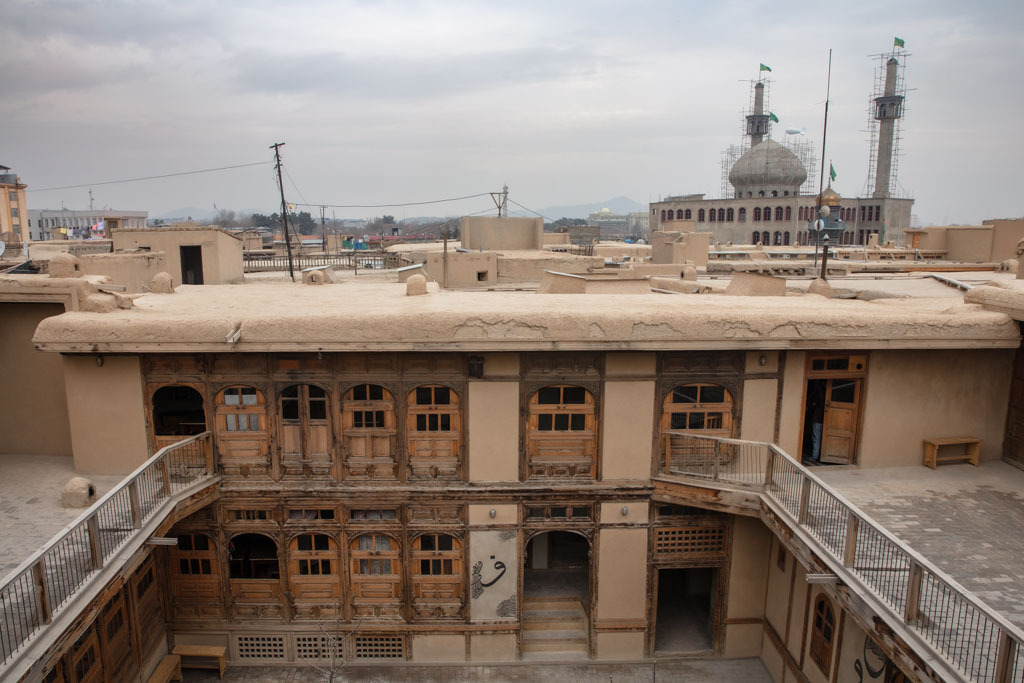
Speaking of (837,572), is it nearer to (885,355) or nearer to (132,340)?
(885,355)

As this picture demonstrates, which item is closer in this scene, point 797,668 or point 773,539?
point 797,668

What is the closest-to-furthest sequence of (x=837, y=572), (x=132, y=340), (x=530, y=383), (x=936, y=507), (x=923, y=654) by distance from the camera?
(x=923, y=654), (x=837, y=572), (x=936, y=507), (x=132, y=340), (x=530, y=383)

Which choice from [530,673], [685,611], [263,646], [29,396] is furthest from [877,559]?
[29,396]

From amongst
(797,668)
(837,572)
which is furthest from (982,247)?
(837,572)

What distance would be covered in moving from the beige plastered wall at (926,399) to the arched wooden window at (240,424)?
12.1 meters

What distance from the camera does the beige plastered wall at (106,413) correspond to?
13.5 m

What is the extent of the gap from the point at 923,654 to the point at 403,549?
31.6ft

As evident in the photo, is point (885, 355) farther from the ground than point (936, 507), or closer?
farther from the ground

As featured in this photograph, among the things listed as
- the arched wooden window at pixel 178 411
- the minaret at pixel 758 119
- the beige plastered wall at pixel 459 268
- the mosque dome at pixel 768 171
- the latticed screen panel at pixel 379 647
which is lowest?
the latticed screen panel at pixel 379 647

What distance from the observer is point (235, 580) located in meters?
14.7

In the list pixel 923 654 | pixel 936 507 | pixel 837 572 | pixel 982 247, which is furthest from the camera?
pixel 982 247

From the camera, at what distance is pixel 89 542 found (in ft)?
33.0

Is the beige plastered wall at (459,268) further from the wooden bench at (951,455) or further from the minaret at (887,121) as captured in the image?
the minaret at (887,121)

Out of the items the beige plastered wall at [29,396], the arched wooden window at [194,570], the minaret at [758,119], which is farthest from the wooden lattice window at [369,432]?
the minaret at [758,119]
